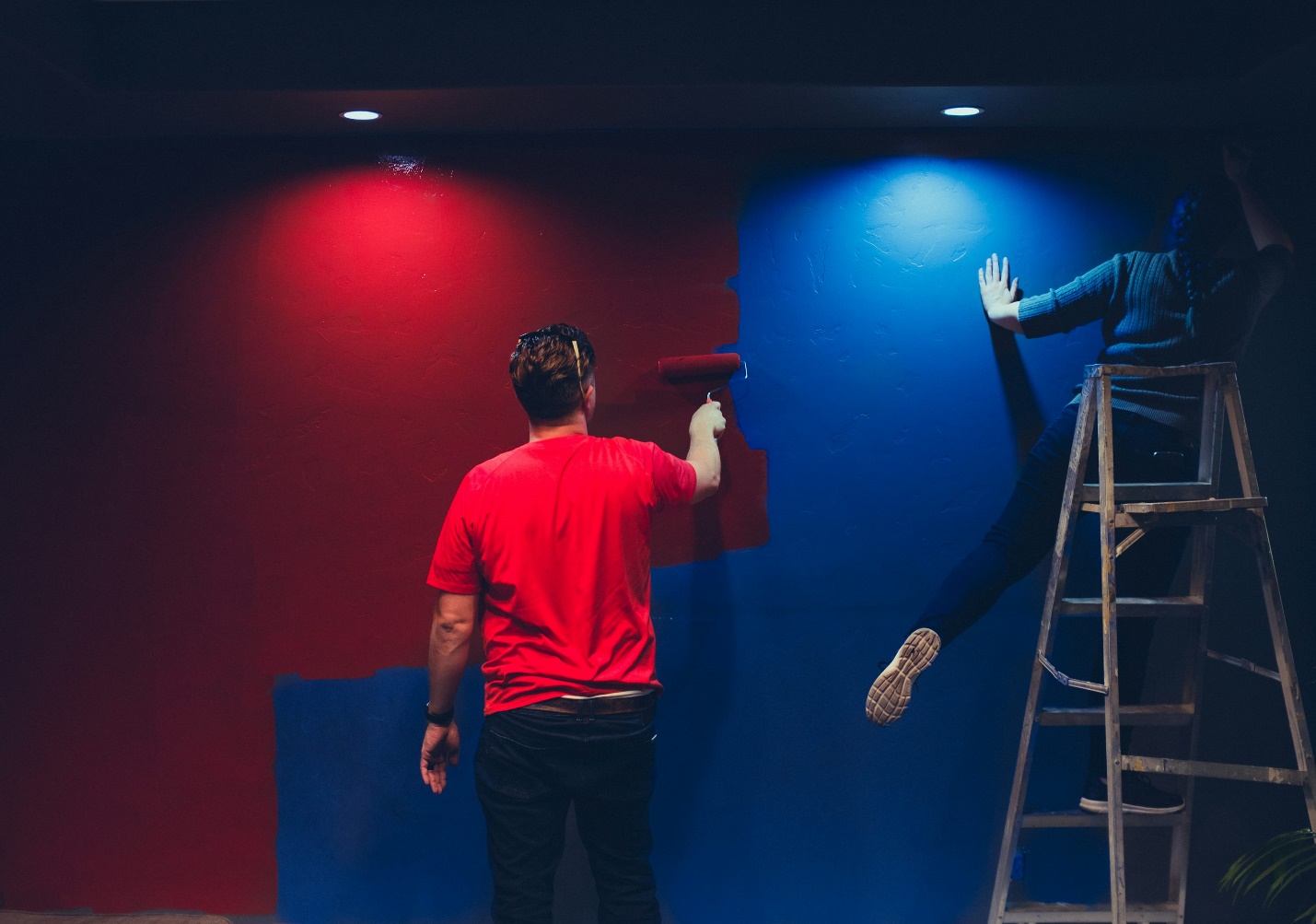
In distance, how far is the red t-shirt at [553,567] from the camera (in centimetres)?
175

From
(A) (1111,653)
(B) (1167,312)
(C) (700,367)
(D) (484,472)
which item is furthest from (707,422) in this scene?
(B) (1167,312)

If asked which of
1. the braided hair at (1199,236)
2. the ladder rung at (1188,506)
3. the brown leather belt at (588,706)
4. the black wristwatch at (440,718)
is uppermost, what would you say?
the braided hair at (1199,236)

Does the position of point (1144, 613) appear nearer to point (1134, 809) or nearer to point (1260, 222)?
point (1134, 809)

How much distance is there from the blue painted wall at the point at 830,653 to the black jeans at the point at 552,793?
562mm

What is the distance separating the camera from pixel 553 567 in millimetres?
1757

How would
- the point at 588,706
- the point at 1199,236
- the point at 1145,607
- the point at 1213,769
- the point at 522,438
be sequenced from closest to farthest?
1. the point at 588,706
2. the point at 1213,769
3. the point at 1145,607
4. the point at 1199,236
5. the point at 522,438

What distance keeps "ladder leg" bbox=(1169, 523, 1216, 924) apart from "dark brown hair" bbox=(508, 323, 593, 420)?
155 cm

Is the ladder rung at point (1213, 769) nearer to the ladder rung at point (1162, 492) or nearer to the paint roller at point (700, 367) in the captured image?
the ladder rung at point (1162, 492)

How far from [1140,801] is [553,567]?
5.11ft

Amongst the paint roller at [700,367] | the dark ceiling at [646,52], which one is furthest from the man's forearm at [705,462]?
the dark ceiling at [646,52]

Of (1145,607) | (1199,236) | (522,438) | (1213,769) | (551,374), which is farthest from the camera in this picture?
(522,438)

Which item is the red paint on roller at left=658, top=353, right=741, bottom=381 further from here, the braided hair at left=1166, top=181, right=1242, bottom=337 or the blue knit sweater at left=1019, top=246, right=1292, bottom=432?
the braided hair at left=1166, top=181, right=1242, bottom=337

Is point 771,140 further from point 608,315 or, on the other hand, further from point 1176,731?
point 1176,731

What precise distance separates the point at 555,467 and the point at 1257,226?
1.89 meters
